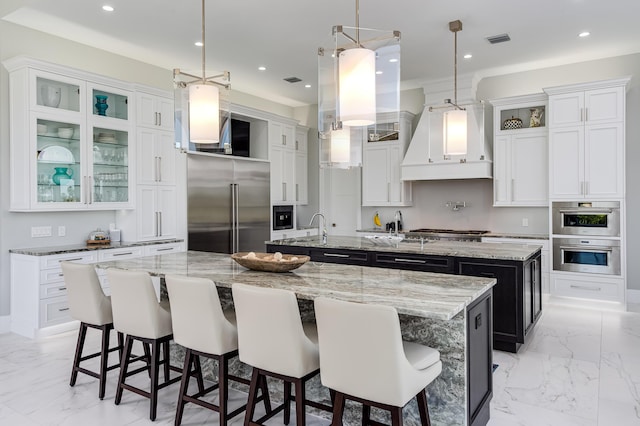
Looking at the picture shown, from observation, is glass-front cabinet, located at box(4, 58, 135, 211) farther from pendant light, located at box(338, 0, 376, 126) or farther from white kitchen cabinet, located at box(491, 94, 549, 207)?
white kitchen cabinet, located at box(491, 94, 549, 207)

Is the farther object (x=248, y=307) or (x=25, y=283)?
(x=25, y=283)

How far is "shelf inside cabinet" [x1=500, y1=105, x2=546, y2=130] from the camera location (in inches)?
235

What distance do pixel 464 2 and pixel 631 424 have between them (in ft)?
11.8

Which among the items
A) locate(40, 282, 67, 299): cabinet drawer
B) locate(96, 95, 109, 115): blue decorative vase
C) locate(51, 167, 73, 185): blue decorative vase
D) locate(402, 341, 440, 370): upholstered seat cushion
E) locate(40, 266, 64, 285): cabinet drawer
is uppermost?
locate(96, 95, 109, 115): blue decorative vase

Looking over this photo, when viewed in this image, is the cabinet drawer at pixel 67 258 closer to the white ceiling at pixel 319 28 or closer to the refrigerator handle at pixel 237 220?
the refrigerator handle at pixel 237 220

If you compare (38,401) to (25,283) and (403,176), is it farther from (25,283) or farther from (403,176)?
(403,176)

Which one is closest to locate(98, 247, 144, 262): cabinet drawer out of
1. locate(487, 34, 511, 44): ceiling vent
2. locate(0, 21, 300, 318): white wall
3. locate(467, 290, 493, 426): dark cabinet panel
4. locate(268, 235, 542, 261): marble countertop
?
locate(0, 21, 300, 318): white wall

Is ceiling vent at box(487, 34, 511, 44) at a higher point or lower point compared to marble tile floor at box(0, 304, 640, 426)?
higher

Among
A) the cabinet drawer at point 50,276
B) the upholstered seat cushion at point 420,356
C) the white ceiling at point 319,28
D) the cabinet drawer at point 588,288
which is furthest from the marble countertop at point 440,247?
the white ceiling at point 319,28

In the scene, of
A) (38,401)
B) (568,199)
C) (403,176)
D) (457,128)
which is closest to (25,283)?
(38,401)

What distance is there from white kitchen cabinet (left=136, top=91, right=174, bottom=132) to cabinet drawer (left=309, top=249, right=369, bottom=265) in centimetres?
254

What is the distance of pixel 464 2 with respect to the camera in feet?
13.6

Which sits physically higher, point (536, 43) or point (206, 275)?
point (536, 43)

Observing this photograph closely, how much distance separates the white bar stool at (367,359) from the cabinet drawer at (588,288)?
4.28 m
